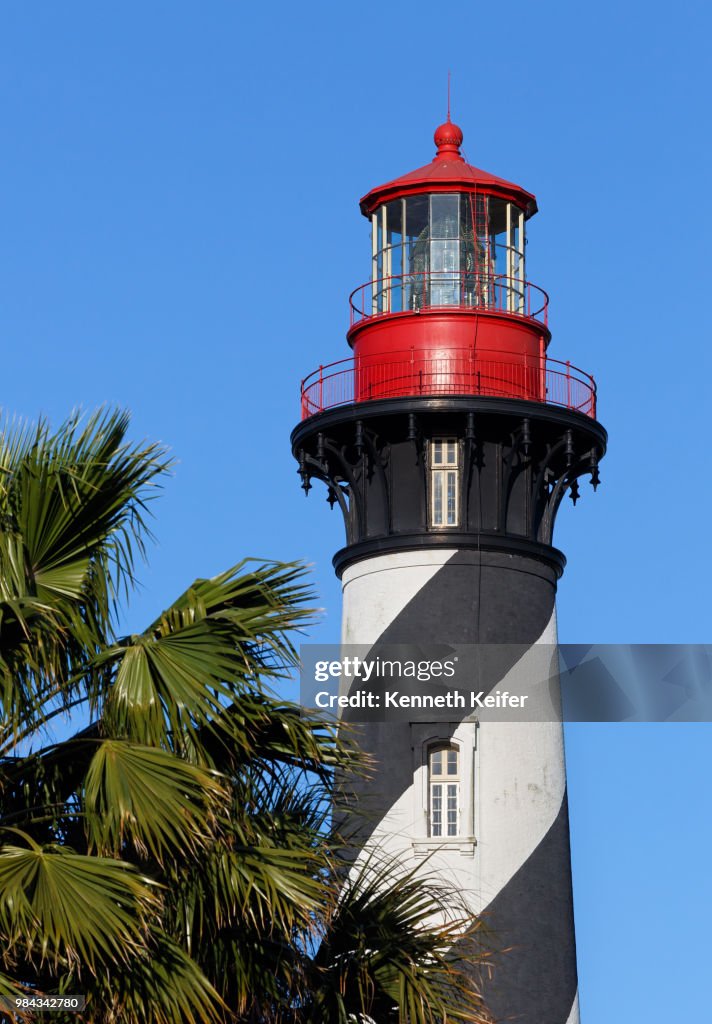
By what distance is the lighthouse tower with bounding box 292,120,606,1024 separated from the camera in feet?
76.3

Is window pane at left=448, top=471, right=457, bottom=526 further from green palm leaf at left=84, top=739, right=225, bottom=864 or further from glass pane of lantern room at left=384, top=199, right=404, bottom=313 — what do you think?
green palm leaf at left=84, top=739, right=225, bottom=864

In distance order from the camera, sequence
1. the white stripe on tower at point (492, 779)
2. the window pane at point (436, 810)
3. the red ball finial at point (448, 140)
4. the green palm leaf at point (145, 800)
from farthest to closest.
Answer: the red ball finial at point (448, 140) < the window pane at point (436, 810) < the white stripe on tower at point (492, 779) < the green palm leaf at point (145, 800)

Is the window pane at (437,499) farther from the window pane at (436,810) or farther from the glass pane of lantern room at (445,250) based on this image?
the window pane at (436,810)

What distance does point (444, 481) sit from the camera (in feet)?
80.8

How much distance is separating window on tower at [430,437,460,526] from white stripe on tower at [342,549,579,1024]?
51 cm

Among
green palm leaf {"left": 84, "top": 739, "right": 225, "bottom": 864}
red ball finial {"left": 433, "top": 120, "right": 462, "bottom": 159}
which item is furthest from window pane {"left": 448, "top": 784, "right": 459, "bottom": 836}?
green palm leaf {"left": 84, "top": 739, "right": 225, "bottom": 864}

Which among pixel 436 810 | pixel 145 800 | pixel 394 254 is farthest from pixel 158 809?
pixel 394 254

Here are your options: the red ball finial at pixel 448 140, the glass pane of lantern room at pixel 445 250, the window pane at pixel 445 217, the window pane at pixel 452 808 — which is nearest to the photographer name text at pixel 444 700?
the window pane at pixel 452 808

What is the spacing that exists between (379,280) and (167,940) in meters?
14.8

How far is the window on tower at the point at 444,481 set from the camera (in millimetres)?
24500

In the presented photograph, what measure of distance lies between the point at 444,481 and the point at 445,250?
2.89 metres

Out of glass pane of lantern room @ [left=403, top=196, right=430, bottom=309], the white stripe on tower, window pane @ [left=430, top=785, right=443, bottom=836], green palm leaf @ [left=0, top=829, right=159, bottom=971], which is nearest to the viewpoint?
green palm leaf @ [left=0, top=829, right=159, bottom=971]

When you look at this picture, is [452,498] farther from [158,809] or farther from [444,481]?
[158,809]

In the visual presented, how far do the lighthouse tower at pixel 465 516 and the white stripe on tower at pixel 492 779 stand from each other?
22mm
